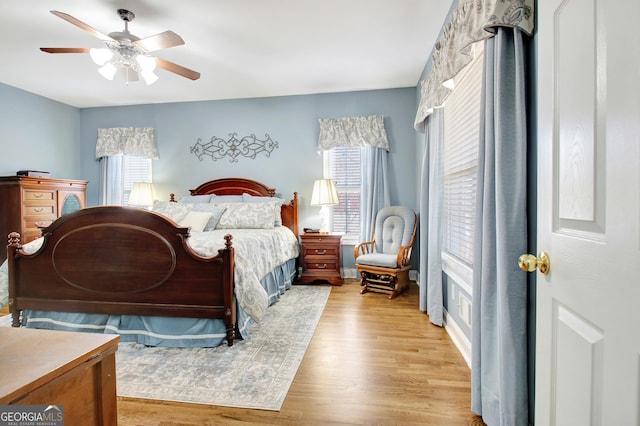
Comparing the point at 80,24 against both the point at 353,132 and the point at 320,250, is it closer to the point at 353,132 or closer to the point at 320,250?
the point at 353,132

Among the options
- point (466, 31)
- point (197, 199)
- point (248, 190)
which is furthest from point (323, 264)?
point (466, 31)

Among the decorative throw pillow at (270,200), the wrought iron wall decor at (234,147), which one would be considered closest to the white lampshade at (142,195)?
the wrought iron wall decor at (234,147)

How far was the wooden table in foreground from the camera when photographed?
0.52 meters

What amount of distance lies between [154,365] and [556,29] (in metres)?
2.69

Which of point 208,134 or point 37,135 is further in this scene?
point 208,134

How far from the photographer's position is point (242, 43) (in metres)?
3.14

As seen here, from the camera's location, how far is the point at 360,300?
11.8 ft

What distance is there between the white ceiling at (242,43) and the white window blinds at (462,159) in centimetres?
78

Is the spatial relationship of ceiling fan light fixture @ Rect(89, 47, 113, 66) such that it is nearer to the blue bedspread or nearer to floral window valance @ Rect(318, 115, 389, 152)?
the blue bedspread

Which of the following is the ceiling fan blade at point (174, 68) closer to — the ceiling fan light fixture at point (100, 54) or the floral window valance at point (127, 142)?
the ceiling fan light fixture at point (100, 54)

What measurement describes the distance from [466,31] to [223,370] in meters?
2.48

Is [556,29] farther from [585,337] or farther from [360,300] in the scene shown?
[360,300]

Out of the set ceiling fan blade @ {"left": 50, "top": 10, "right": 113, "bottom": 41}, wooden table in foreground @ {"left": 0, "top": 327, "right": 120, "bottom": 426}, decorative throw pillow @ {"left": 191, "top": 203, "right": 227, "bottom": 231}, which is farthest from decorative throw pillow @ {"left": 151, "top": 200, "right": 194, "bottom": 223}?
wooden table in foreground @ {"left": 0, "top": 327, "right": 120, "bottom": 426}

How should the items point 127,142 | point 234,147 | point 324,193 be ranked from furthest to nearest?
point 127,142
point 234,147
point 324,193
